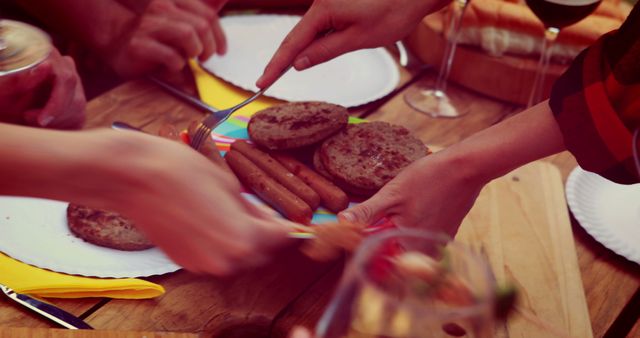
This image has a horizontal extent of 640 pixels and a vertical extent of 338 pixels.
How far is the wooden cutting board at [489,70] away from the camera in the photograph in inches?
69.1

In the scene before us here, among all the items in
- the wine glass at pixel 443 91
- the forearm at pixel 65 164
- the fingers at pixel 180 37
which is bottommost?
the wine glass at pixel 443 91

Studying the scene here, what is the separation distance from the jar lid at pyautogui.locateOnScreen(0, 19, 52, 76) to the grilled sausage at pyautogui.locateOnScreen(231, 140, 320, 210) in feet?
1.26

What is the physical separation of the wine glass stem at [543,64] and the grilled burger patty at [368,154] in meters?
0.48

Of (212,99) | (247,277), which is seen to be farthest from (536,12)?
(247,277)

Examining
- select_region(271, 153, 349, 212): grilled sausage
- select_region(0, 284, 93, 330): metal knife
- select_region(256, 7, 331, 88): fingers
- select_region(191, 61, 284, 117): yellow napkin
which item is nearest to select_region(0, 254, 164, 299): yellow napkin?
select_region(0, 284, 93, 330): metal knife

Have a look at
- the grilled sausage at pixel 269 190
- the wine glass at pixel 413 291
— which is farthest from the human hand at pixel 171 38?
the wine glass at pixel 413 291

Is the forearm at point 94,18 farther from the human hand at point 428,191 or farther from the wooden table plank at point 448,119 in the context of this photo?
the human hand at point 428,191

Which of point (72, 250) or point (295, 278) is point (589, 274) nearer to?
point (295, 278)

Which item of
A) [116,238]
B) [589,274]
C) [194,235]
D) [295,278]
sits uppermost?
[194,235]

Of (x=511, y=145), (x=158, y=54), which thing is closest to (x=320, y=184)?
(x=511, y=145)

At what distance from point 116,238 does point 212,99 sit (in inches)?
23.0

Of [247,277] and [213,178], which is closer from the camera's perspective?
[213,178]

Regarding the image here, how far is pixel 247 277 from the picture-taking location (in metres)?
1.17

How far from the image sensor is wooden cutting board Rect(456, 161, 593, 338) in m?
1.16
